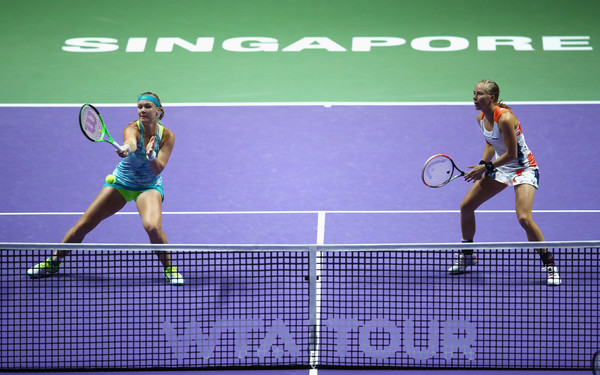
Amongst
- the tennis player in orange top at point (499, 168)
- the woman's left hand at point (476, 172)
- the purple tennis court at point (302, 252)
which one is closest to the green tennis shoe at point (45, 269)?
the purple tennis court at point (302, 252)

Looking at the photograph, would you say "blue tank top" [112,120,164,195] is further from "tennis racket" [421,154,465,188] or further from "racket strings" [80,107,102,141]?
"tennis racket" [421,154,465,188]

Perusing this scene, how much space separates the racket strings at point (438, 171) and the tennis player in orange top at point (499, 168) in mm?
184

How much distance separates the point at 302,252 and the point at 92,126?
2472 mm

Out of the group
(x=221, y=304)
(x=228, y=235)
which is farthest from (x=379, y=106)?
(x=221, y=304)

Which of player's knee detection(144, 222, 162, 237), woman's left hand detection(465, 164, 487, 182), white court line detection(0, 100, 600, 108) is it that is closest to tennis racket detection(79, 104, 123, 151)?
player's knee detection(144, 222, 162, 237)

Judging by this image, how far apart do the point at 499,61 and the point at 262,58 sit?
150 inches

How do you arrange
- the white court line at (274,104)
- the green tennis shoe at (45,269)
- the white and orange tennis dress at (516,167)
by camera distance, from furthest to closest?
the white court line at (274,104) → the white and orange tennis dress at (516,167) → the green tennis shoe at (45,269)

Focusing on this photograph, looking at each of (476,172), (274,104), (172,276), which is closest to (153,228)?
(172,276)

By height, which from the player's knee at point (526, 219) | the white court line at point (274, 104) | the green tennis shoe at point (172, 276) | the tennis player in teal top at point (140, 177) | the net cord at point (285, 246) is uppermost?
the white court line at point (274, 104)

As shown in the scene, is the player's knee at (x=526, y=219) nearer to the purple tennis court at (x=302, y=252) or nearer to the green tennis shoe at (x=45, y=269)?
the purple tennis court at (x=302, y=252)

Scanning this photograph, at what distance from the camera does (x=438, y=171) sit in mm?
7969

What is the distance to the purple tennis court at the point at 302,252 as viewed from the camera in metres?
6.52

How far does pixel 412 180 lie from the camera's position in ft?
35.5

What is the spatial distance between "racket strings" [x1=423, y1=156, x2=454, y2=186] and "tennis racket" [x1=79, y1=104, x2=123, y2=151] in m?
2.59
